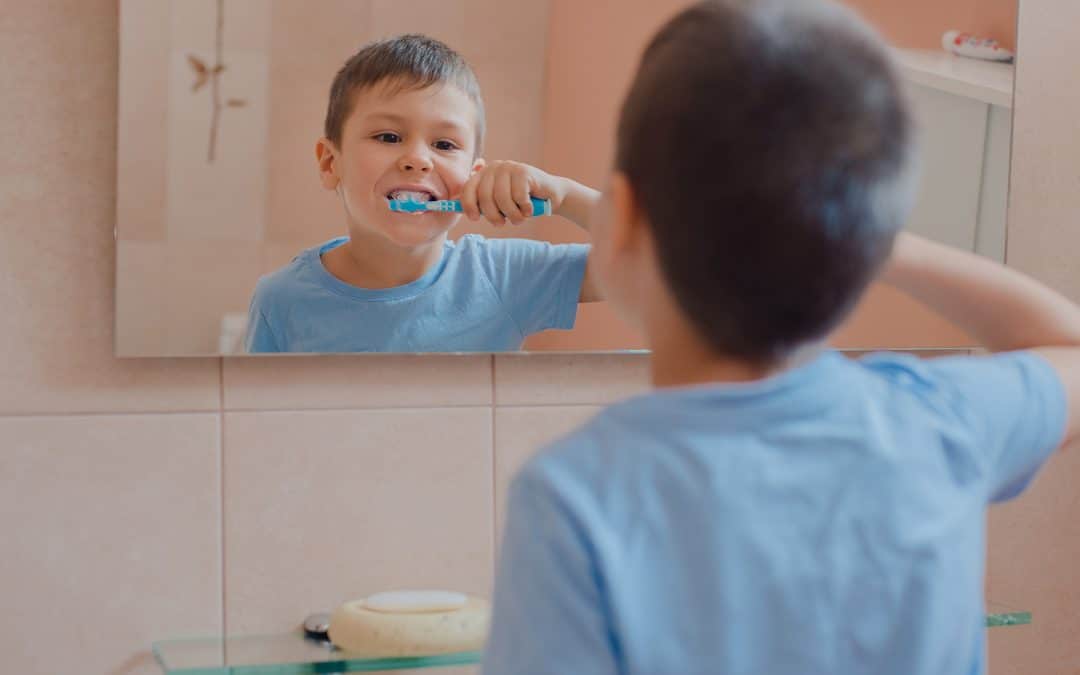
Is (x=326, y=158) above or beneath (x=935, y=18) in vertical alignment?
beneath

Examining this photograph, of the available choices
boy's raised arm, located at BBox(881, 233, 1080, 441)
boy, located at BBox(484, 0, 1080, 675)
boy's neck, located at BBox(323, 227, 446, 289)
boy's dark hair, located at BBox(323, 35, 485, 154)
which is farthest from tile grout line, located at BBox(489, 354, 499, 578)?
boy, located at BBox(484, 0, 1080, 675)

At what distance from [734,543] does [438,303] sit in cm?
71

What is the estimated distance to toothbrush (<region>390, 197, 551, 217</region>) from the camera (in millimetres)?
1102

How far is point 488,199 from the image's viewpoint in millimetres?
1112

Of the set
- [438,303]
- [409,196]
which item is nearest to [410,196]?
[409,196]

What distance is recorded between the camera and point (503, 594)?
47cm

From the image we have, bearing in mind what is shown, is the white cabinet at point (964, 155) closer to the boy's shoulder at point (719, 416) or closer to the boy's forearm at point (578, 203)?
the boy's forearm at point (578, 203)

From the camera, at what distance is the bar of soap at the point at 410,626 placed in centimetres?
99

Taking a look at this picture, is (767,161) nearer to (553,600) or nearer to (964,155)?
(553,600)

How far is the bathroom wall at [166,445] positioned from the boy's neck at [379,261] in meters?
0.08

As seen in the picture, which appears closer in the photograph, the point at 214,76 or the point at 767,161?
the point at 767,161

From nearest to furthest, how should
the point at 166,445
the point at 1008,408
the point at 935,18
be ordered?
the point at 1008,408 → the point at 166,445 → the point at 935,18

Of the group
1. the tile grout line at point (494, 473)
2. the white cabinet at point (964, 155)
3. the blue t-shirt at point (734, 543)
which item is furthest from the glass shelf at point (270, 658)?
the white cabinet at point (964, 155)

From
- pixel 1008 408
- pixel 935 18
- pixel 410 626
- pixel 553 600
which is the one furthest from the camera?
pixel 935 18
